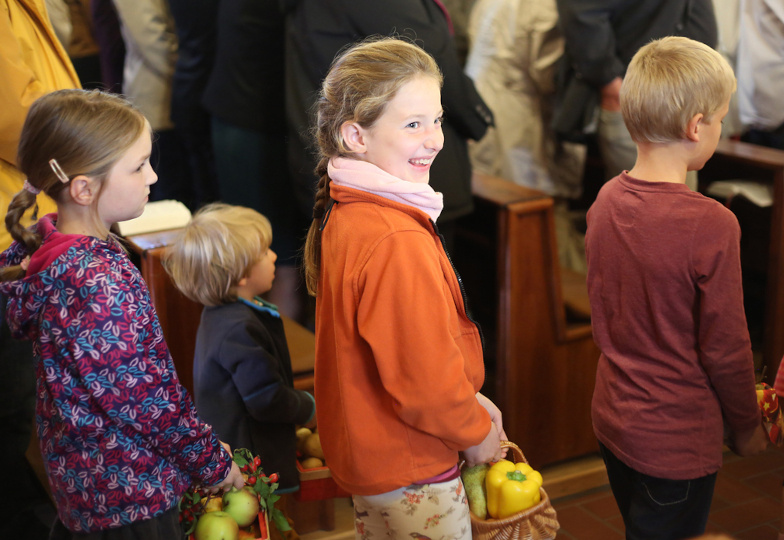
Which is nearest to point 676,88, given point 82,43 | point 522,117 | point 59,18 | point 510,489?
point 510,489

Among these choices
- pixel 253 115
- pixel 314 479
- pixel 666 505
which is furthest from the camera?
pixel 253 115

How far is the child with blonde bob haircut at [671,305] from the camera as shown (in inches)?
63.9

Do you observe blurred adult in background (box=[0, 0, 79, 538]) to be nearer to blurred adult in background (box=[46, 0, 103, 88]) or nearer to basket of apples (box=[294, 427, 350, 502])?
basket of apples (box=[294, 427, 350, 502])

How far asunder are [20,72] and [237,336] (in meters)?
0.91

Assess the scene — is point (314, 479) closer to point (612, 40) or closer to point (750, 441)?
point (750, 441)

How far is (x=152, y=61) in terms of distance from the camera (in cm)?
387

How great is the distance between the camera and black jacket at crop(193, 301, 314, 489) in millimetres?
2088

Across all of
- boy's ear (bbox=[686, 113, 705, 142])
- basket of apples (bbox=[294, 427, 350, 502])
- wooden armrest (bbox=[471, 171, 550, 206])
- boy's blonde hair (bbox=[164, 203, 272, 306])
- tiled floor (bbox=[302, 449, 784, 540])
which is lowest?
tiled floor (bbox=[302, 449, 784, 540])

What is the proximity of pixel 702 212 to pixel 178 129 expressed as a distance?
2.88 metres

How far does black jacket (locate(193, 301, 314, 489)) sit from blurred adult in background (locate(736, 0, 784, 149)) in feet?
9.21

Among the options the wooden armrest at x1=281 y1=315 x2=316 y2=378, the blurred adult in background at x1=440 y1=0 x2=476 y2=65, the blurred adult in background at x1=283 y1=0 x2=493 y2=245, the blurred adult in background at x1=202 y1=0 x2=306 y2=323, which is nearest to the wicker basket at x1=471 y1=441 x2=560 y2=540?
the wooden armrest at x1=281 y1=315 x2=316 y2=378

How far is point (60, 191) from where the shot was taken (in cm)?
152

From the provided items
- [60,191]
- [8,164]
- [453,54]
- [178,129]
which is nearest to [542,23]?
[453,54]

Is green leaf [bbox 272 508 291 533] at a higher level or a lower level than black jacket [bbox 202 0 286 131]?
lower
